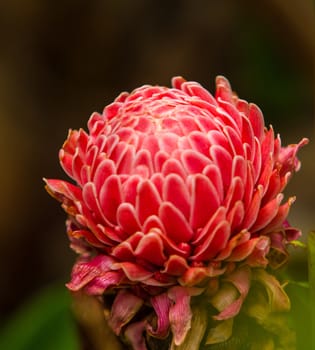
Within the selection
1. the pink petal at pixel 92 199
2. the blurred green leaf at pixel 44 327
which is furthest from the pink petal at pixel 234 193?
the blurred green leaf at pixel 44 327

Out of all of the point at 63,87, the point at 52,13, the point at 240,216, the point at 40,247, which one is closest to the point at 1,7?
the point at 52,13

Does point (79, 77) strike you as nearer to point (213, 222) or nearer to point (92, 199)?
point (92, 199)

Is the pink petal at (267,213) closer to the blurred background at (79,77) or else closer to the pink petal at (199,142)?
the pink petal at (199,142)

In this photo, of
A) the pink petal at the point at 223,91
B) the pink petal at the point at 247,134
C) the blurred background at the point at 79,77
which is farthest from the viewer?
the blurred background at the point at 79,77

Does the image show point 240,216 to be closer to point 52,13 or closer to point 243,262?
point 243,262

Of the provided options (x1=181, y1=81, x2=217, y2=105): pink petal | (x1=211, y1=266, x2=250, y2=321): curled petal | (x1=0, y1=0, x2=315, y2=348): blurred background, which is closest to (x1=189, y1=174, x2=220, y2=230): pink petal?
(x1=211, y1=266, x2=250, y2=321): curled petal

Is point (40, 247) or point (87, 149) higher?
point (87, 149)
